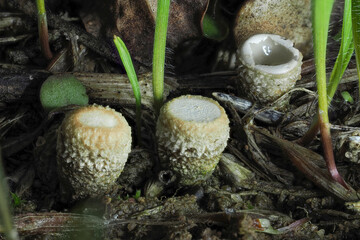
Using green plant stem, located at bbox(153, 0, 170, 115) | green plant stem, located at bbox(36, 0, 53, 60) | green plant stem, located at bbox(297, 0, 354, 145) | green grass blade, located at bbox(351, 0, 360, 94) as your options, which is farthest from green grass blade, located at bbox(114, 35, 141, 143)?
green grass blade, located at bbox(351, 0, 360, 94)

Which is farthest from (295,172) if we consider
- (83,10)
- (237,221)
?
(83,10)

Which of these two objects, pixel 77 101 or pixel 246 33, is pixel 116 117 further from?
pixel 246 33

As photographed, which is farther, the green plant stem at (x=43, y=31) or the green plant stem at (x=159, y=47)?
the green plant stem at (x=43, y=31)

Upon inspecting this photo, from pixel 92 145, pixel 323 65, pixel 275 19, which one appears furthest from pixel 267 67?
pixel 92 145

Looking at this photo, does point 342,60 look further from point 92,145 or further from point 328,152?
point 92,145

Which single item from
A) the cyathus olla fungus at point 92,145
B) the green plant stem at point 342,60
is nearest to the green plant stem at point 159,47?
the cyathus olla fungus at point 92,145

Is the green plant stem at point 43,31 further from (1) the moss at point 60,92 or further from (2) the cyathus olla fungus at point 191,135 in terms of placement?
(2) the cyathus olla fungus at point 191,135
